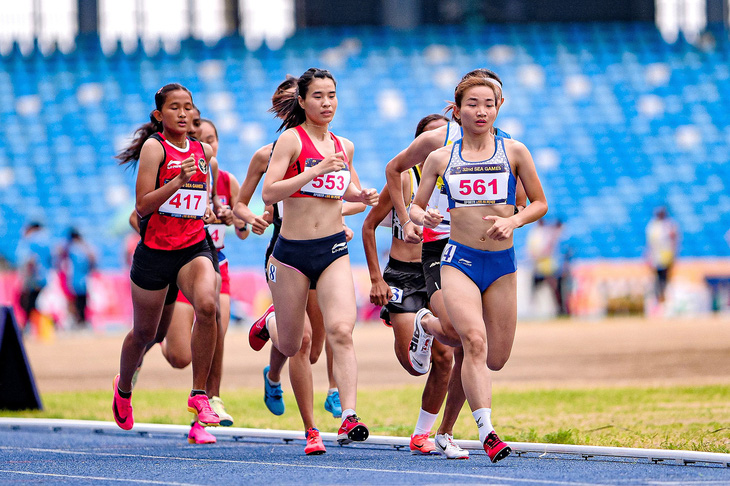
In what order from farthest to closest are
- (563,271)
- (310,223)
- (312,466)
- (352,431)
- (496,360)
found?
(563,271), (310,223), (496,360), (312,466), (352,431)

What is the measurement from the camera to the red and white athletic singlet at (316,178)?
24.0ft

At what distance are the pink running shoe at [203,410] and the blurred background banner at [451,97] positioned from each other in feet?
56.8

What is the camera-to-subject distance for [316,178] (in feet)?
24.0

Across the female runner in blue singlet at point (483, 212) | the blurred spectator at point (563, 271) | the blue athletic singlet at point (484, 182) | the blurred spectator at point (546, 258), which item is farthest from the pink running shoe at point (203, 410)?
the blurred spectator at point (563, 271)

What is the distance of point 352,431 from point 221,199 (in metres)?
3.60

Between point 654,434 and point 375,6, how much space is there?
93.3 ft

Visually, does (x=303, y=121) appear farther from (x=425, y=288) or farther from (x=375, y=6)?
(x=375, y=6)

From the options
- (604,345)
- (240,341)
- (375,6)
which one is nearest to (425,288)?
(604,345)

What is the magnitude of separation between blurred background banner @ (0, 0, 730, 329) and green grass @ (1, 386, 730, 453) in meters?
13.0

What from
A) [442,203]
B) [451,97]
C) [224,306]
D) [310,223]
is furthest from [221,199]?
[451,97]

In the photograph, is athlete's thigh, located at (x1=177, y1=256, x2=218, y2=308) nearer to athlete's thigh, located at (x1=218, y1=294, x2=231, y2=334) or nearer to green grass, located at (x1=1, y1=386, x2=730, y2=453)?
athlete's thigh, located at (x1=218, y1=294, x2=231, y2=334)

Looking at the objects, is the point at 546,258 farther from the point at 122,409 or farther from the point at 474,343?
the point at 474,343

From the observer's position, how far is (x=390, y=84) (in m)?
32.2

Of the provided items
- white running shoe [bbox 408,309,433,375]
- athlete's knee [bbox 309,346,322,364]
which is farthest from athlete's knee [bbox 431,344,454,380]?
athlete's knee [bbox 309,346,322,364]
